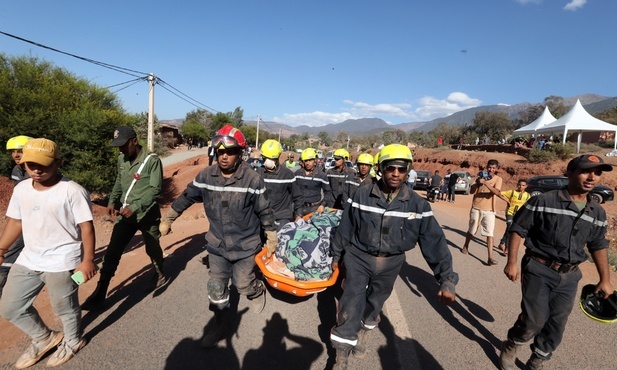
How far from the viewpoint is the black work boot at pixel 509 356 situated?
2.94 meters

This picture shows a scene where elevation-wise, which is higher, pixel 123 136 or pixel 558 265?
pixel 123 136

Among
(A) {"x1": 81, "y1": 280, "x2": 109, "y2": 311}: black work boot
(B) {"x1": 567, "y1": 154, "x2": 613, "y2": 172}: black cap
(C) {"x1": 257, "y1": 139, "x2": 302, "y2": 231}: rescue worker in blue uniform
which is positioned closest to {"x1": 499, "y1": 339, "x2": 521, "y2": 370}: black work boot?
(B) {"x1": 567, "y1": 154, "x2": 613, "y2": 172}: black cap

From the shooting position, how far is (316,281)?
324 cm

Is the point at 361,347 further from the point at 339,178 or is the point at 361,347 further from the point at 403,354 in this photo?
the point at 339,178

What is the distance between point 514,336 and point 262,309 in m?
2.66

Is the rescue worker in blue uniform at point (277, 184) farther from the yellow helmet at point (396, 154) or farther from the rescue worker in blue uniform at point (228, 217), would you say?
the yellow helmet at point (396, 154)

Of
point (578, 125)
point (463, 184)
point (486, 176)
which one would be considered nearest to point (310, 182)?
point (486, 176)

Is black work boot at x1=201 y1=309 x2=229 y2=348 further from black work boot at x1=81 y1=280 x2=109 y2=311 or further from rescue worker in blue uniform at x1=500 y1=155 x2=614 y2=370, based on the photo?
rescue worker in blue uniform at x1=500 y1=155 x2=614 y2=370

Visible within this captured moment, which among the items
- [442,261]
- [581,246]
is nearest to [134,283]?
[442,261]

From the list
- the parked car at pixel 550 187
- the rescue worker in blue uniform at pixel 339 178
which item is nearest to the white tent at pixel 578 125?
the parked car at pixel 550 187

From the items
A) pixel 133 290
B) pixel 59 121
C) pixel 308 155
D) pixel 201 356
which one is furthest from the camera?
pixel 59 121

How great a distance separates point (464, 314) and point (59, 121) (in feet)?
41.4

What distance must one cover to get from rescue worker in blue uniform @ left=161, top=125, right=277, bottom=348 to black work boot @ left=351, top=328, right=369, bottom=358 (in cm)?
128

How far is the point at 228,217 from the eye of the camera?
308cm
